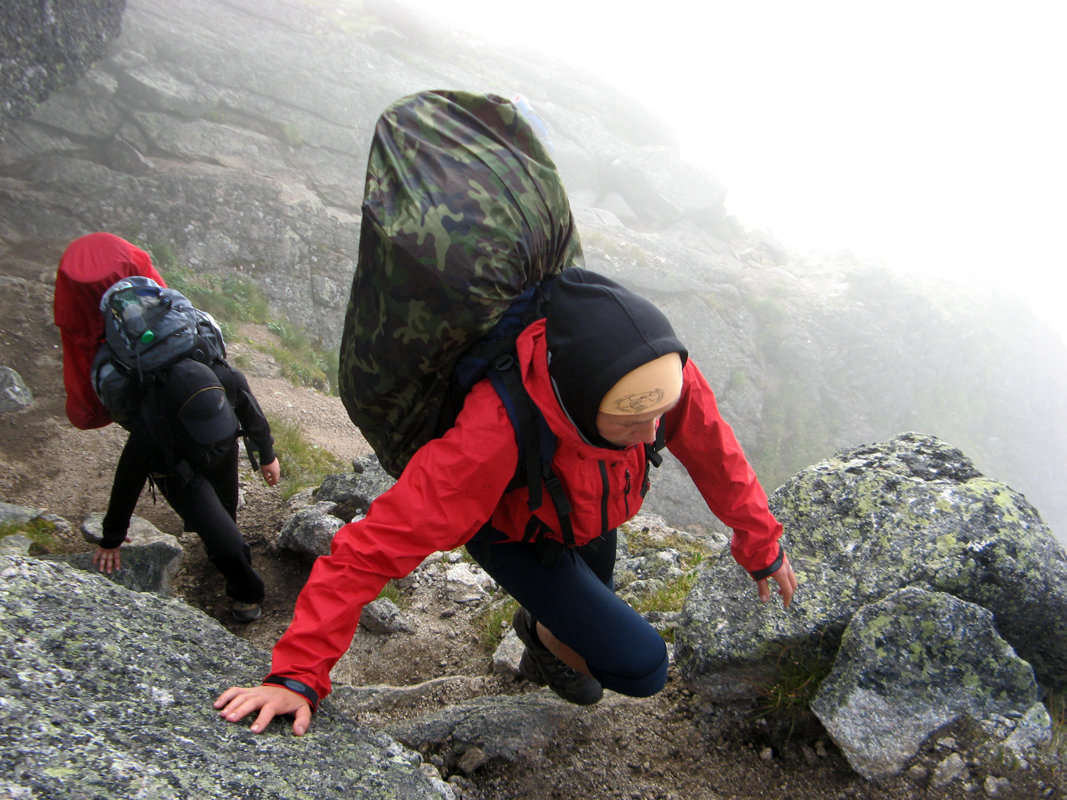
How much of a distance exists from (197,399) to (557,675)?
2.85 metres

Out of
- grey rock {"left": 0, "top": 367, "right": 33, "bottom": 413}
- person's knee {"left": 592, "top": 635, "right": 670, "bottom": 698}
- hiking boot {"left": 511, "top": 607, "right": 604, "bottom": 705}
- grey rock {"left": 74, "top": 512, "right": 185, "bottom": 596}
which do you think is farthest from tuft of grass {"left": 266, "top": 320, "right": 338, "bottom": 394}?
person's knee {"left": 592, "top": 635, "right": 670, "bottom": 698}

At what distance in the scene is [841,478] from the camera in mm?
4453

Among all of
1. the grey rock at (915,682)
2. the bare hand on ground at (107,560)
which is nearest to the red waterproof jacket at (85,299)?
the bare hand on ground at (107,560)

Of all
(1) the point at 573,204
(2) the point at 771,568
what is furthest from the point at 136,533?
(1) the point at 573,204

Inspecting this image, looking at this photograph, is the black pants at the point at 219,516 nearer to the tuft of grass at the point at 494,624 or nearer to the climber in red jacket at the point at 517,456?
the tuft of grass at the point at 494,624

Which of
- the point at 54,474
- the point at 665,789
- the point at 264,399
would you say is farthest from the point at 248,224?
the point at 665,789

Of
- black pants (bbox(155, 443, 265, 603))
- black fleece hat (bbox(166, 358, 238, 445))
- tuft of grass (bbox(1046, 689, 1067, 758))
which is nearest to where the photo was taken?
tuft of grass (bbox(1046, 689, 1067, 758))

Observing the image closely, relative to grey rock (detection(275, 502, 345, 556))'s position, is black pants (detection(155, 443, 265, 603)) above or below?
above

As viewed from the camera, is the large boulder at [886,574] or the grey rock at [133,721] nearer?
the grey rock at [133,721]

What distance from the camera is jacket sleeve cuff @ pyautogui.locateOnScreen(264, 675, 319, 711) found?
2451mm

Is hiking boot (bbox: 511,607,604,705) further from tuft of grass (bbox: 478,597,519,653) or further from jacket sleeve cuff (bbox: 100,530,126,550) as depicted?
jacket sleeve cuff (bbox: 100,530,126,550)

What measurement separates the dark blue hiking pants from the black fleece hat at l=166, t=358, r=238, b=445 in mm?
2071

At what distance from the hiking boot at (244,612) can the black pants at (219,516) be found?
40mm

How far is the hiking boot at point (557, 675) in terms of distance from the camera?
3.69 metres
